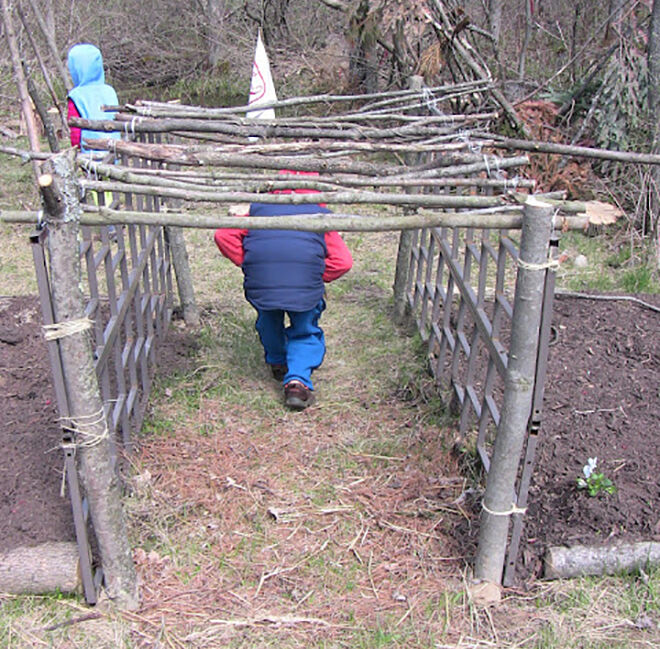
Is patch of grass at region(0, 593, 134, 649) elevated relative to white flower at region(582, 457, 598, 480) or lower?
lower

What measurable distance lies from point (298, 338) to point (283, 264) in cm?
54

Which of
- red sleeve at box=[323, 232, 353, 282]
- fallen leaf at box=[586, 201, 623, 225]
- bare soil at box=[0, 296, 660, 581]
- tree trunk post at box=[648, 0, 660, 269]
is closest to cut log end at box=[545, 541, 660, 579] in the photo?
bare soil at box=[0, 296, 660, 581]

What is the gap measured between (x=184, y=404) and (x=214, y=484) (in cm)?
74

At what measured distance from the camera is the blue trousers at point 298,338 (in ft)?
12.9

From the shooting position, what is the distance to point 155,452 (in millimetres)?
3516

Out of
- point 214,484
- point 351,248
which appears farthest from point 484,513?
point 351,248

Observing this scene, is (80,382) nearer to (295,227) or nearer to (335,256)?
(295,227)

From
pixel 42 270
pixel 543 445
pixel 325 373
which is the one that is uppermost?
pixel 42 270

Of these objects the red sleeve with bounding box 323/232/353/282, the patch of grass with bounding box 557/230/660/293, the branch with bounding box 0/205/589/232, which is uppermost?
the branch with bounding box 0/205/589/232

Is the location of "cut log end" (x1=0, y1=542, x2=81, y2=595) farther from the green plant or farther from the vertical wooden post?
the vertical wooden post

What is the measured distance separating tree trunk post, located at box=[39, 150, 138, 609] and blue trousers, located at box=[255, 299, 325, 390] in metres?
1.60

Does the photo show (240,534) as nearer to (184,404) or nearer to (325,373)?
(184,404)

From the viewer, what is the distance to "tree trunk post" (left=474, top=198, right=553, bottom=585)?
2.25 meters

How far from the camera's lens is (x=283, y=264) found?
142 inches
